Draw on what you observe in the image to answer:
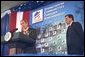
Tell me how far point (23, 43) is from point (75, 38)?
653 millimetres

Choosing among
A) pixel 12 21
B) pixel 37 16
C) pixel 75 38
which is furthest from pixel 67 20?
pixel 12 21

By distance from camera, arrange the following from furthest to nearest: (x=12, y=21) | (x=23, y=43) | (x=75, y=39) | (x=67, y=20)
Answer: (x=12, y=21) → (x=23, y=43) → (x=67, y=20) → (x=75, y=39)

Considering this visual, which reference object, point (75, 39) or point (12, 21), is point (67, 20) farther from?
point (12, 21)

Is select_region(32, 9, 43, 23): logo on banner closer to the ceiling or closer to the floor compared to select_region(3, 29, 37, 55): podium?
closer to the ceiling

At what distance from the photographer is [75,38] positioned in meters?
2.72

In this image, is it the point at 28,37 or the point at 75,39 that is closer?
the point at 75,39

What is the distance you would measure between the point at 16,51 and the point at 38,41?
0.98 ft

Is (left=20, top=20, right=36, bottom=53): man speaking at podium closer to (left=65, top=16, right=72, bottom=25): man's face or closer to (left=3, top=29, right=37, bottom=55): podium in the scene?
(left=3, top=29, right=37, bottom=55): podium

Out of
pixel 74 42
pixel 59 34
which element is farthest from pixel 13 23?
pixel 74 42

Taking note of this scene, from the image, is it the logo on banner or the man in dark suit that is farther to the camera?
the logo on banner

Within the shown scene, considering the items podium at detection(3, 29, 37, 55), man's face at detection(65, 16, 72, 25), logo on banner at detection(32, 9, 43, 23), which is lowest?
podium at detection(3, 29, 37, 55)

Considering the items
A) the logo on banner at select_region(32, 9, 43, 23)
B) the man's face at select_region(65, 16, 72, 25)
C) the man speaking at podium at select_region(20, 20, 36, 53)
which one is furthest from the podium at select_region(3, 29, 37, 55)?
the man's face at select_region(65, 16, 72, 25)

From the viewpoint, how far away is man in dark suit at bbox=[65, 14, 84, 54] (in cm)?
269

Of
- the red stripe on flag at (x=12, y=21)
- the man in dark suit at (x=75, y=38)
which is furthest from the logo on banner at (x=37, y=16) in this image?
the man in dark suit at (x=75, y=38)
